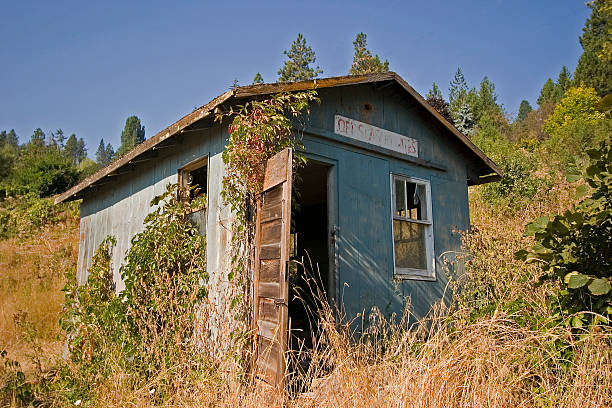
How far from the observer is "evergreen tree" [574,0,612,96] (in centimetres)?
4006

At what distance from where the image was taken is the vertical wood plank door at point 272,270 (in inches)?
167

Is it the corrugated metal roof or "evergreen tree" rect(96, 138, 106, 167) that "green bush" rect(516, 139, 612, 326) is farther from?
"evergreen tree" rect(96, 138, 106, 167)

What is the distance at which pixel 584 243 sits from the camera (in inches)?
152

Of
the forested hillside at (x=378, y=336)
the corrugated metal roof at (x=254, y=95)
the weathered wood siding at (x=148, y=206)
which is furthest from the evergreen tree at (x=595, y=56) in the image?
the weathered wood siding at (x=148, y=206)

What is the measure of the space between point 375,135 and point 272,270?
129 inches

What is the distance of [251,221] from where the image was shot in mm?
5285

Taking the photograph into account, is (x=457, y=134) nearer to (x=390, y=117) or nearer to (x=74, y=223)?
(x=390, y=117)

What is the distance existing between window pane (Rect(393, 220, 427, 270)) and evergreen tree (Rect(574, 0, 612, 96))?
3896cm

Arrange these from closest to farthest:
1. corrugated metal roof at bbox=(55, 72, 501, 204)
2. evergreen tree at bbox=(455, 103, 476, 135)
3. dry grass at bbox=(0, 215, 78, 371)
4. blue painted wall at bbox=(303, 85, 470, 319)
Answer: corrugated metal roof at bbox=(55, 72, 501, 204) < blue painted wall at bbox=(303, 85, 470, 319) < dry grass at bbox=(0, 215, 78, 371) < evergreen tree at bbox=(455, 103, 476, 135)

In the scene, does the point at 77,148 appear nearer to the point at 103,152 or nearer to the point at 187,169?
the point at 103,152

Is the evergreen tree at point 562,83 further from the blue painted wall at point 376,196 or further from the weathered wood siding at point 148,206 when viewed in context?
the weathered wood siding at point 148,206

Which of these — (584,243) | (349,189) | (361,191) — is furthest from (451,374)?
(361,191)

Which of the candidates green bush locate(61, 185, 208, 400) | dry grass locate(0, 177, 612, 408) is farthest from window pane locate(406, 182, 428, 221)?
green bush locate(61, 185, 208, 400)

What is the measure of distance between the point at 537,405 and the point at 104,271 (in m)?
6.90
